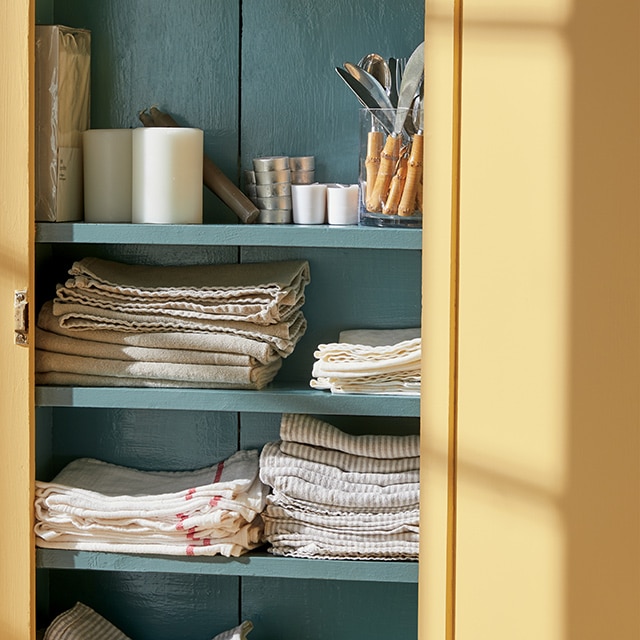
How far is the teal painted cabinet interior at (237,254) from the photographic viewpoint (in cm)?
166

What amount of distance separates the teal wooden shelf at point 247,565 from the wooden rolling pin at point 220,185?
21.4 inches

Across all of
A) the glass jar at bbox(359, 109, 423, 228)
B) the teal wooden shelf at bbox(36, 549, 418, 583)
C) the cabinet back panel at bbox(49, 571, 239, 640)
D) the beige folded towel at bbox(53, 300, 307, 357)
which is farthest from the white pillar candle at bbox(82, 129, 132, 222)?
the cabinet back panel at bbox(49, 571, 239, 640)

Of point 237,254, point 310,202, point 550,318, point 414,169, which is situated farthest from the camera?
point 237,254

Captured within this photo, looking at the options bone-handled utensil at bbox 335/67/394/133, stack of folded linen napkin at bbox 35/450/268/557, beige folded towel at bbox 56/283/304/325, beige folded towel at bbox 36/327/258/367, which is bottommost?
stack of folded linen napkin at bbox 35/450/268/557

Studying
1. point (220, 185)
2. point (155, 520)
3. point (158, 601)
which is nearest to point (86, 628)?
point (158, 601)

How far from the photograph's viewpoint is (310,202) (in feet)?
5.14

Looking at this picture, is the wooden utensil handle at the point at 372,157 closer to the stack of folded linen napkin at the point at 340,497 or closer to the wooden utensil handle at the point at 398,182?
the wooden utensil handle at the point at 398,182

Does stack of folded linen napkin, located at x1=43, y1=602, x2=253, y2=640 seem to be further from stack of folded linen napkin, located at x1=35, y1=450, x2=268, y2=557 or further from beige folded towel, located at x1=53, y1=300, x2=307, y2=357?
beige folded towel, located at x1=53, y1=300, x2=307, y2=357

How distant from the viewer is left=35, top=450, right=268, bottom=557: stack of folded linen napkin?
1.51 m

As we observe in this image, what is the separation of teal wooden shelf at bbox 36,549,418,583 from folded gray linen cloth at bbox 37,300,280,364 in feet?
1.04

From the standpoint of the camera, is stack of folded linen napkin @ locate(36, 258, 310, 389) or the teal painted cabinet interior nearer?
stack of folded linen napkin @ locate(36, 258, 310, 389)

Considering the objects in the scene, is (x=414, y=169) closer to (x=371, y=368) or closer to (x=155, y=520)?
(x=371, y=368)

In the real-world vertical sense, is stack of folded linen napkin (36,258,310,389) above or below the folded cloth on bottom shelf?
above

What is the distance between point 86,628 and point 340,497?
516 mm
